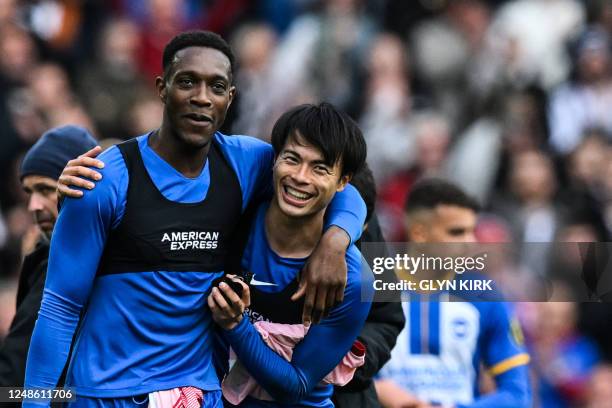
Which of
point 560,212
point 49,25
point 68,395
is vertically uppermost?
point 49,25

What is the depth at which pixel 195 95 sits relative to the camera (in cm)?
449

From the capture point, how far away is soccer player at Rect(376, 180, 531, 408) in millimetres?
6426

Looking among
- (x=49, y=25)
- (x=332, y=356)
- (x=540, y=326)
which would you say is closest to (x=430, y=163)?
(x=540, y=326)

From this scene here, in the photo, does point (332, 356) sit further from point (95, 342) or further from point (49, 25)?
point (49, 25)

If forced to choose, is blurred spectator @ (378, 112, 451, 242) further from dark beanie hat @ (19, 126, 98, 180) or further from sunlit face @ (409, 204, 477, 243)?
dark beanie hat @ (19, 126, 98, 180)

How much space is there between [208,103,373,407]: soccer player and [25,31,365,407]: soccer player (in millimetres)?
175

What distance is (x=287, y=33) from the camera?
11859mm

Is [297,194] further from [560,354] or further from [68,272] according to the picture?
[560,354]

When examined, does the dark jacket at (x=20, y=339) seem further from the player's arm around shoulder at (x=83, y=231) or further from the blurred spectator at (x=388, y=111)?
the blurred spectator at (x=388, y=111)

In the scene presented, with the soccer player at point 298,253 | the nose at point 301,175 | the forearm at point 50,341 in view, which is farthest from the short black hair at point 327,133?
the forearm at point 50,341

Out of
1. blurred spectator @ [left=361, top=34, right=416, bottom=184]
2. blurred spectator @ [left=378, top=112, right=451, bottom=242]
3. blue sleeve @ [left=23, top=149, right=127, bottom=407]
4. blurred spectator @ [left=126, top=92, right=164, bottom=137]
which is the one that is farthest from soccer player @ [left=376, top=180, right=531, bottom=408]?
blurred spectator @ [left=126, top=92, right=164, bottom=137]

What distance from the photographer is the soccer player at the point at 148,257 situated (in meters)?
4.36

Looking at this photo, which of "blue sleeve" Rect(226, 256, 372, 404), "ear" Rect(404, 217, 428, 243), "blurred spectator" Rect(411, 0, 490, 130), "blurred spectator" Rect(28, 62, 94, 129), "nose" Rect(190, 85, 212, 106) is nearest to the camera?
"nose" Rect(190, 85, 212, 106)

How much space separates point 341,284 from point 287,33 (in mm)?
7503
